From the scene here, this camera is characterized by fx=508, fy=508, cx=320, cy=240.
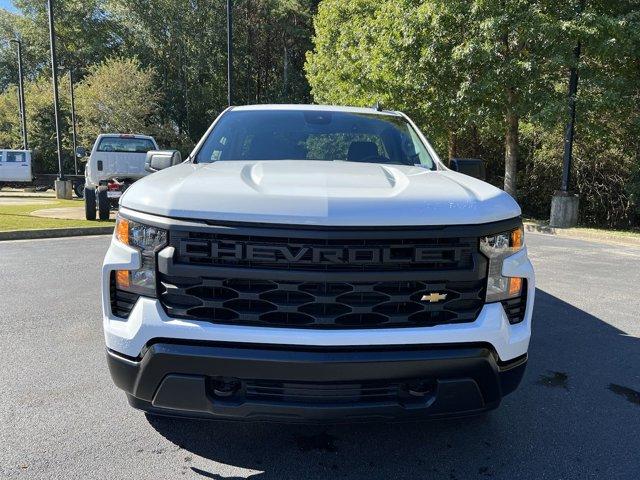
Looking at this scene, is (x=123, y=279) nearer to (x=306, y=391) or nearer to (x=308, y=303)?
(x=308, y=303)

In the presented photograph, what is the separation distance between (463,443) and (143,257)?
6.41 feet

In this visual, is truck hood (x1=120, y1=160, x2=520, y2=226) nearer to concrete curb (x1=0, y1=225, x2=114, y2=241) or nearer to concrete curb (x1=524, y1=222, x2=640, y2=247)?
concrete curb (x1=0, y1=225, x2=114, y2=241)

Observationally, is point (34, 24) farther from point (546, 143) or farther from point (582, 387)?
point (582, 387)

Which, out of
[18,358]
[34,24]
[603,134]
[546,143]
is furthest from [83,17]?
[18,358]

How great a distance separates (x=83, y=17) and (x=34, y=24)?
19.0 feet

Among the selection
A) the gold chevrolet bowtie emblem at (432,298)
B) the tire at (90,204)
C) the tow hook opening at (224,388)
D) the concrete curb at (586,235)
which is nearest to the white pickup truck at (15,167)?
the tire at (90,204)

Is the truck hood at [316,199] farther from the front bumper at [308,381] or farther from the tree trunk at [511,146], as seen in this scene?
the tree trunk at [511,146]

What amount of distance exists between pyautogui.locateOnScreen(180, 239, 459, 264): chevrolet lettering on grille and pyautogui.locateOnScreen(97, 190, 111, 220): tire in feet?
34.3

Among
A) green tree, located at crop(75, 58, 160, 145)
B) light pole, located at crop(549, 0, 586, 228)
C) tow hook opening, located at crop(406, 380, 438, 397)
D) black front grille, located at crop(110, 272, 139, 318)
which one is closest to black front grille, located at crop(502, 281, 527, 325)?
tow hook opening, located at crop(406, 380, 438, 397)

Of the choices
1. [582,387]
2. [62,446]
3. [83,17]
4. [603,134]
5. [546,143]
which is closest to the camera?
[62,446]

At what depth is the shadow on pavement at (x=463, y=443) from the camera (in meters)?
2.52

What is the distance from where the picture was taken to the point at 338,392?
214 centimetres

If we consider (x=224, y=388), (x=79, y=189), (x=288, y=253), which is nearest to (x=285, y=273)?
(x=288, y=253)

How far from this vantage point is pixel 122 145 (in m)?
13.5
